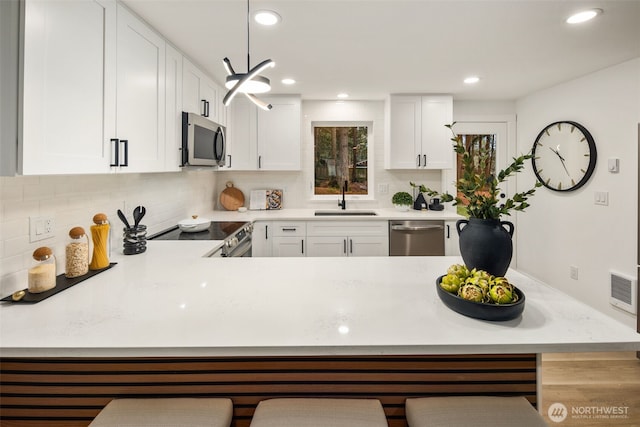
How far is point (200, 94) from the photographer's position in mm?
2822

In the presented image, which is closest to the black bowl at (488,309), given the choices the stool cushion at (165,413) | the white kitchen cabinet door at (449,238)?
the stool cushion at (165,413)

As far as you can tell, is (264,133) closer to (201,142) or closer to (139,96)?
(201,142)

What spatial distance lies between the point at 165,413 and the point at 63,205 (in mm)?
1287

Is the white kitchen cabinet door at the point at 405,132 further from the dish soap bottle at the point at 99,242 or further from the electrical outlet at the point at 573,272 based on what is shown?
the dish soap bottle at the point at 99,242

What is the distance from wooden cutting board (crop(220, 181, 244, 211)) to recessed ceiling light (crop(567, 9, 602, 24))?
3.51 meters

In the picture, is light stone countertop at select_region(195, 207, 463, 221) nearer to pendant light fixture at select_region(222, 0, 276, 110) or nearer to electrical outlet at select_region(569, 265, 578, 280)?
electrical outlet at select_region(569, 265, 578, 280)

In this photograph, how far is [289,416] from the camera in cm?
98

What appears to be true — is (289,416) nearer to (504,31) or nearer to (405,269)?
(405,269)

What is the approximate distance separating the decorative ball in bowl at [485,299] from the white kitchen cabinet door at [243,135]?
10.3 feet

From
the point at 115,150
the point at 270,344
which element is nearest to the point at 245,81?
the point at 115,150

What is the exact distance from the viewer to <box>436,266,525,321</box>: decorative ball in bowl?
1.05 metres

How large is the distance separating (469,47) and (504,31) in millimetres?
292

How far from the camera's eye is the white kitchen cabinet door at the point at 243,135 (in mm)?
3877

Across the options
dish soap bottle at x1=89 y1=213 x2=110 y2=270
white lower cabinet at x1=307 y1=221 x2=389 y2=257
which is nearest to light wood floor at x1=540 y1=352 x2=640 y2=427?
white lower cabinet at x1=307 y1=221 x2=389 y2=257
